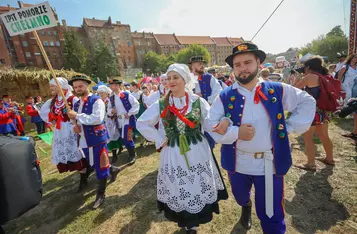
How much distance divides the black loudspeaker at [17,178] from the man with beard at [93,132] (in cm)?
88

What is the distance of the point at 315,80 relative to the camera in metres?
3.25

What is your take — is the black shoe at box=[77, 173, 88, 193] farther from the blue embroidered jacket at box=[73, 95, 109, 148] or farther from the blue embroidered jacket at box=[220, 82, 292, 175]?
the blue embroidered jacket at box=[220, 82, 292, 175]

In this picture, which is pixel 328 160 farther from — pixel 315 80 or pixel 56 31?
pixel 56 31

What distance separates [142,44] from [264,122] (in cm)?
7616

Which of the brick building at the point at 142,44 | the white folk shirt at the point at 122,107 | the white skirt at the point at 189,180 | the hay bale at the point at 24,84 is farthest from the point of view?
the brick building at the point at 142,44

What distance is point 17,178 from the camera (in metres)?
2.23

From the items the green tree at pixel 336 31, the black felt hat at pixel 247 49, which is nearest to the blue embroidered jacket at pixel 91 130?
the black felt hat at pixel 247 49

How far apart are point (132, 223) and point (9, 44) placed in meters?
57.6

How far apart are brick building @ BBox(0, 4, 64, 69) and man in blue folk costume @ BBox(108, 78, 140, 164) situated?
46.6 m

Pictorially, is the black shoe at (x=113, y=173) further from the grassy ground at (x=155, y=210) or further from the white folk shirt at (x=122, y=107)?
the white folk shirt at (x=122, y=107)

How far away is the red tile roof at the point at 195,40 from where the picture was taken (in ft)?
259

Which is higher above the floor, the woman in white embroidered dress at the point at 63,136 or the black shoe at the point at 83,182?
the woman in white embroidered dress at the point at 63,136

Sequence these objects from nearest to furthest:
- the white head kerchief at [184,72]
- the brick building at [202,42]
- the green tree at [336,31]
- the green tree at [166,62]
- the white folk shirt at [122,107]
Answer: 1. the white head kerchief at [184,72]
2. the white folk shirt at [122,107]
3. the green tree at [336,31]
4. the green tree at [166,62]
5. the brick building at [202,42]

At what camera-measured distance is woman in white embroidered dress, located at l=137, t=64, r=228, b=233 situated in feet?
6.86
